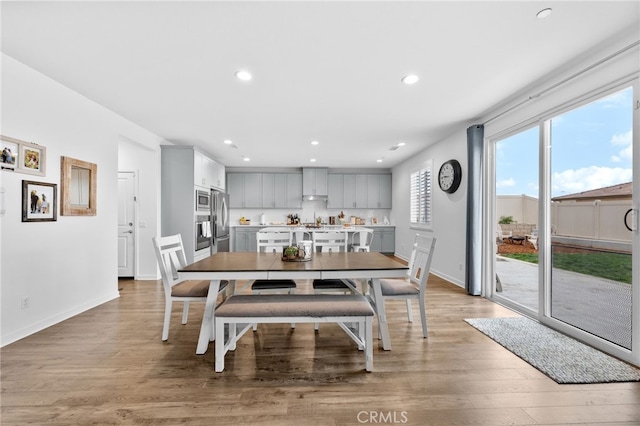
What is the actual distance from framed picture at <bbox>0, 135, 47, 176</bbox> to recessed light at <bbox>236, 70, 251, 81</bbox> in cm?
206

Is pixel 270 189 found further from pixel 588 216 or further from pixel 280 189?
pixel 588 216

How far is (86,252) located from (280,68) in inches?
121

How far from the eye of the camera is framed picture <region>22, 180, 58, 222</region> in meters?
2.63

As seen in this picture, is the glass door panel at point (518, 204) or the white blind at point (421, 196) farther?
the white blind at point (421, 196)

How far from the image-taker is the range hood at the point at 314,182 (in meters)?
7.75

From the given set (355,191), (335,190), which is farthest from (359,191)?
(335,190)

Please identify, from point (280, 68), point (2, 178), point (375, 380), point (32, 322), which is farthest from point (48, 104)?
point (375, 380)

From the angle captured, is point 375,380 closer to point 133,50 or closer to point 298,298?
point 298,298

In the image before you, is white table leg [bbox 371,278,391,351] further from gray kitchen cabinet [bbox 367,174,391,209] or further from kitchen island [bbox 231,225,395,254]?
gray kitchen cabinet [bbox 367,174,391,209]

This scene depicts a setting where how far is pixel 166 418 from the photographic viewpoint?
159 centimetres

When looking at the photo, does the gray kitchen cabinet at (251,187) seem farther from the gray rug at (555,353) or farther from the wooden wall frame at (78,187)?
the gray rug at (555,353)

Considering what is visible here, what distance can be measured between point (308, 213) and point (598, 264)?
6.33 metres

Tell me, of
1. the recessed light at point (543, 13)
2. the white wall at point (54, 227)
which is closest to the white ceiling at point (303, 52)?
the recessed light at point (543, 13)

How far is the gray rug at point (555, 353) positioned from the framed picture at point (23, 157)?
4564 millimetres
